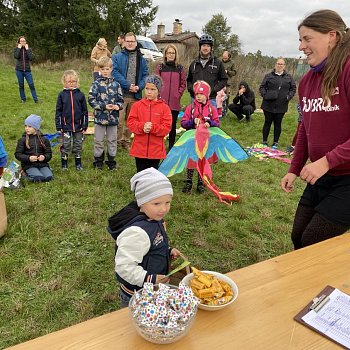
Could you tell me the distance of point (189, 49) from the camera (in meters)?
20.1

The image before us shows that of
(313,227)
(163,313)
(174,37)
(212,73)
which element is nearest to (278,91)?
(212,73)

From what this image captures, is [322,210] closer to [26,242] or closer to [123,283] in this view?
[123,283]

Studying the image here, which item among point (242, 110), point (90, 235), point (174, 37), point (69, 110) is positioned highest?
point (174, 37)

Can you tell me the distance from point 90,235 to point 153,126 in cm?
163

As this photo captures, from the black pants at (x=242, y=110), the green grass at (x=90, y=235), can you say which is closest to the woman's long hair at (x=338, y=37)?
the green grass at (x=90, y=235)

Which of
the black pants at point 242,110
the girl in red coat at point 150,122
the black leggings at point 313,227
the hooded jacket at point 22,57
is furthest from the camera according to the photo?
the black pants at point 242,110

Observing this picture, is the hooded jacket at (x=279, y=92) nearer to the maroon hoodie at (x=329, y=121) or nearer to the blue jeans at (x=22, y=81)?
the maroon hoodie at (x=329, y=121)

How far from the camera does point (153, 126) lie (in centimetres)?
450

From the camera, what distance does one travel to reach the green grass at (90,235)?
2.69 m

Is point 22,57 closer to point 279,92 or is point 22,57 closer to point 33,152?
point 33,152

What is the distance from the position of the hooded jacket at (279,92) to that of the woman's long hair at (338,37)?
5689 mm

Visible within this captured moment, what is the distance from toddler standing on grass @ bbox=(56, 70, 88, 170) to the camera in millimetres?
5254

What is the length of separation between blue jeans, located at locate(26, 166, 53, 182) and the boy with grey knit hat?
3.23m

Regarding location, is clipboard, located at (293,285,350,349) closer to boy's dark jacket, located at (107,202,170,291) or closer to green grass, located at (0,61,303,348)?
boy's dark jacket, located at (107,202,170,291)
